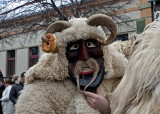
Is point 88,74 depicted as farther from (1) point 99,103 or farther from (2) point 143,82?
(2) point 143,82

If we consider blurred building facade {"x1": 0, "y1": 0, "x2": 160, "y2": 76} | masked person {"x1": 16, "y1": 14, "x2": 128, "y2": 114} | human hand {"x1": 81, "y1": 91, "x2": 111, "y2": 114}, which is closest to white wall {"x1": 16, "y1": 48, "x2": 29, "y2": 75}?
blurred building facade {"x1": 0, "y1": 0, "x2": 160, "y2": 76}

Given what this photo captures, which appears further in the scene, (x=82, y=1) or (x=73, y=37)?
(x=82, y=1)

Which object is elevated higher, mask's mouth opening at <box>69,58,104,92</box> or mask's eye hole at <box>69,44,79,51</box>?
mask's eye hole at <box>69,44,79,51</box>

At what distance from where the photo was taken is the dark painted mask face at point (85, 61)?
5.64ft

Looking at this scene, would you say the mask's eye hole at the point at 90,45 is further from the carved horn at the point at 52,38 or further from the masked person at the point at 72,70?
the carved horn at the point at 52,38

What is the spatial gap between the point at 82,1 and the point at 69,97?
5.12 m

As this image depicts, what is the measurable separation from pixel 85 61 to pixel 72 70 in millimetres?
132

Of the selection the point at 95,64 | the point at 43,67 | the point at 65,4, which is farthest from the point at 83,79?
the point at 65,4

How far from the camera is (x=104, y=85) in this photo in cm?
177

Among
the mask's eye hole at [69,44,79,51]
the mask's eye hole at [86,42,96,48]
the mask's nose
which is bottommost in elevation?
the mask's nose

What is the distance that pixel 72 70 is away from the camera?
5.67 feet

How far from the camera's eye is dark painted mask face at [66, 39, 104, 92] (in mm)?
1718

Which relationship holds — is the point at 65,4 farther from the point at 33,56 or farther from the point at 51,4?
the point at 33,56

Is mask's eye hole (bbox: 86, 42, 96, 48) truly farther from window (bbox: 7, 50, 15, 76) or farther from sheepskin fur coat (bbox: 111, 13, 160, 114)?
window (bbox: 7, 50, 15, 76)
